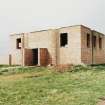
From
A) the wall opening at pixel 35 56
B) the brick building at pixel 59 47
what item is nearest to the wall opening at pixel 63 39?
the brick building at pixel 59 47

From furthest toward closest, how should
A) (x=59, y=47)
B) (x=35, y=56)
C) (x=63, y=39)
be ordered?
1. (x=35, y=56)
2. (x=63, y=39)
3. (x=59, y=47)

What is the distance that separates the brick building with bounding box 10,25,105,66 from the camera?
28531 mm

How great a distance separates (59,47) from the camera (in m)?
30.0

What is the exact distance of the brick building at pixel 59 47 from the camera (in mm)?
28531

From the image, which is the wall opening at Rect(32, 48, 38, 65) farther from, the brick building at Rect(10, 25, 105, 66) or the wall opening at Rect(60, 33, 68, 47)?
the wall opening at Rect(60, 33, 68, 47)

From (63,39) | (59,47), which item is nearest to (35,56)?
(59,47)

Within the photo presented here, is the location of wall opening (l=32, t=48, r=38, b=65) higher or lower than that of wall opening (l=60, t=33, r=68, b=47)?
lower

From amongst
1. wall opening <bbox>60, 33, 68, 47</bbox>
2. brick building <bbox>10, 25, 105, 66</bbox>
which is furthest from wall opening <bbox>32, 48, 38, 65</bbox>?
wall opening <bbox>60, 33, 68, 47</bbox>

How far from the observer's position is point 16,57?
107 ft

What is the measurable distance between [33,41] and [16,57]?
2.87 m

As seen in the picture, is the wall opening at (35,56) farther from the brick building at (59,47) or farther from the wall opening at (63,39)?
the wall opening at (63,39)

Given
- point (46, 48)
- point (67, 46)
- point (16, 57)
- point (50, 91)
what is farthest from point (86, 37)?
point (50, 91)

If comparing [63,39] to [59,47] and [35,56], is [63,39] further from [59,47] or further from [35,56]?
[35,56]

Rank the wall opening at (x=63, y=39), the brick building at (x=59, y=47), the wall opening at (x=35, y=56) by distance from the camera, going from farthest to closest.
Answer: the wall opening at (x=35, y=56), the wall opening at (x=63, y=39), the brick building at (x=59, y=47)
